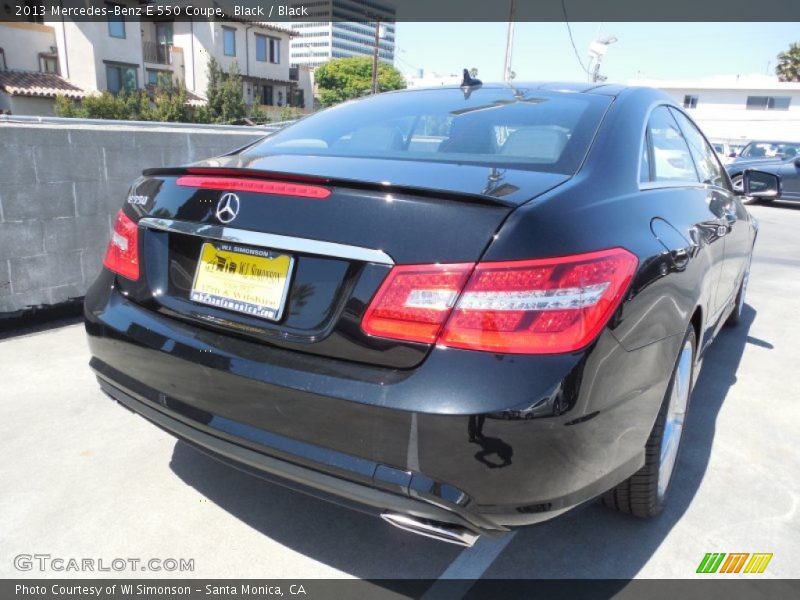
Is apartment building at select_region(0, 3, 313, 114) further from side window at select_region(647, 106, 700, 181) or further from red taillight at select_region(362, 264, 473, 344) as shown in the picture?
red taillight at select_region(362, 264, 473, 344)

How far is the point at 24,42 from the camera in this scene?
33.7 meters

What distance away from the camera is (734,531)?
2.30 metres

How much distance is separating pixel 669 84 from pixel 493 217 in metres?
52.2

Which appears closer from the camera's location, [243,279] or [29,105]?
[243,279]

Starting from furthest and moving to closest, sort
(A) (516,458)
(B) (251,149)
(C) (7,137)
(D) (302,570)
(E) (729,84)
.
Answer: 1. (E) (729,84)
2. (C) (7,137)
3. (B) (251,149)
4. (D) (302,570)
5. (A) (516,458)

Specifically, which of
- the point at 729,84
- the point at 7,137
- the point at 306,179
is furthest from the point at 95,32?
the point at 729,84

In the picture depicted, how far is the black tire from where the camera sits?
2078mm

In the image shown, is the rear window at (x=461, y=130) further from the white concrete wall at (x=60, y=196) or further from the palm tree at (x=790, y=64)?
the palm tree at (x=790, y=64)

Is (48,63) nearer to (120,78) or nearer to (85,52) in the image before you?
(85,52)

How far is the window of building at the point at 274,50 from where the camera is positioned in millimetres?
48169

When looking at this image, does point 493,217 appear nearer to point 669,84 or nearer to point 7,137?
point 7,137

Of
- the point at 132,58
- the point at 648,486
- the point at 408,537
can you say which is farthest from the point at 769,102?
the point at 408,537

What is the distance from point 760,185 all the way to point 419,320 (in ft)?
11.9

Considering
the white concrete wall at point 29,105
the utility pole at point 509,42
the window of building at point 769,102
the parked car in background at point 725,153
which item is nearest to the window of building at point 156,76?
the white concrete wall at point 29,105
